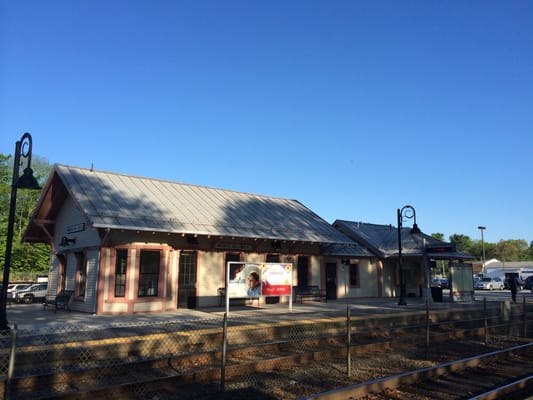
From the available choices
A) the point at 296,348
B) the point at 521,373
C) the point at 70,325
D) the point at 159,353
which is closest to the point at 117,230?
the point at 70,325

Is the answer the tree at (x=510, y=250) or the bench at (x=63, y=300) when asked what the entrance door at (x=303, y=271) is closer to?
the bench at (x=63, y=300)

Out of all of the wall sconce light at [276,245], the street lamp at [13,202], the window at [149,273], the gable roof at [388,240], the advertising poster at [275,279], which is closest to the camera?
the street lamp at [13,202]

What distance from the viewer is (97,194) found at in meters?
19.1

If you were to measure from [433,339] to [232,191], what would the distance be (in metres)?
15.9

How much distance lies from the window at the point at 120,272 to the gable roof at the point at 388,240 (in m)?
17.4

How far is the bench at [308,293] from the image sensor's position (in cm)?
2372

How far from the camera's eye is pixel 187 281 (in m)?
20.0

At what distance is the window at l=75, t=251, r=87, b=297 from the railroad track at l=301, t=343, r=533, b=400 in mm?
14890

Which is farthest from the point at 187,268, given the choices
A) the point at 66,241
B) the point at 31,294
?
the point at 31,294

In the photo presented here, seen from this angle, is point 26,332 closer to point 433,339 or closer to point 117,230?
point 117,230

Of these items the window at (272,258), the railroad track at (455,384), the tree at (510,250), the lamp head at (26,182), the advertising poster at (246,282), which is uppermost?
the tree at (510,250)

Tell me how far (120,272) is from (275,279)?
21.4ft

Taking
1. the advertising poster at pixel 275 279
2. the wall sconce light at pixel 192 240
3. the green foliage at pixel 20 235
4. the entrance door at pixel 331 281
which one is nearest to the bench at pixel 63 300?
the wall sconce light at pixel 192 240

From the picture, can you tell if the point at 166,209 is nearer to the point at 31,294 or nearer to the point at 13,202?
the point at 13,202
